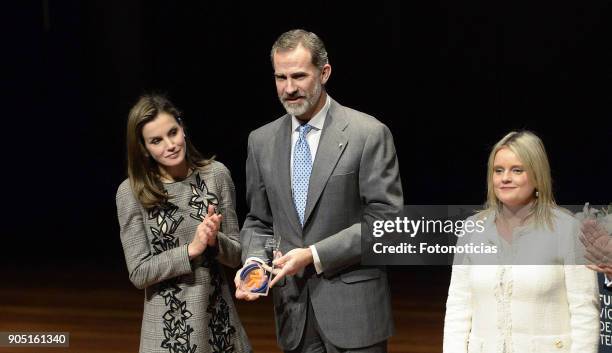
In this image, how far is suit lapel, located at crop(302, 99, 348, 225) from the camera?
2992 millimetres

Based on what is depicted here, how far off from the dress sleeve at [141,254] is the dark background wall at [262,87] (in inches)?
151

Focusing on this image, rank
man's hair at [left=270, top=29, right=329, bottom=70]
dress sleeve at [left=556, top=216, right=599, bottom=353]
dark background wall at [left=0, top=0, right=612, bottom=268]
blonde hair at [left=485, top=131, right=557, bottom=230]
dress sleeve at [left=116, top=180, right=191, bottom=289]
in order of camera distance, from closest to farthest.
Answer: dress sleeve at [left=556, top=216, right=599, bottom=353], blonde hair at [left=485, top=131, right=557, bottom=230], man's hair at [left=270, top=29, right=329, bottom=70], dress sleeve at [left=116, top=180, right=191, bottom=289], dark background wall at [left=0, top=0, right=612, bottom=268]

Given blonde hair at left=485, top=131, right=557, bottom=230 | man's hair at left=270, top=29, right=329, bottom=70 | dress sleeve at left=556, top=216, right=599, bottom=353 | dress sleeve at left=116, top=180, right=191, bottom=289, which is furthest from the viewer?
dress sleeve at left=116, top=180, right=191, bottom=289

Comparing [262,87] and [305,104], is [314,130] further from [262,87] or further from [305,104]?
[262,87]

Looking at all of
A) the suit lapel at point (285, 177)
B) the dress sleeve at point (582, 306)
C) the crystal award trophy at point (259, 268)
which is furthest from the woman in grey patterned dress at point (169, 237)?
the dress sleeve at point (582, 306)

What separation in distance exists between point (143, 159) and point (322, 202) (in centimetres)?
60

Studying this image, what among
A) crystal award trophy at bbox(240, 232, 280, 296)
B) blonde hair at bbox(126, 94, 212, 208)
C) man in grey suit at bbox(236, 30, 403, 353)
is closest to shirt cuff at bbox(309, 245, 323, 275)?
man in grey suit at bbox(236, 30, 403, 353)

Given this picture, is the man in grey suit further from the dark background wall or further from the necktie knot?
the dark background wall

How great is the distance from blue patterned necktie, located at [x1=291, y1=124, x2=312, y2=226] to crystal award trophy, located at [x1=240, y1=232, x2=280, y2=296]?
13 cm

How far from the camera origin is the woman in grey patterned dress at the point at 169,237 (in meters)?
3.18

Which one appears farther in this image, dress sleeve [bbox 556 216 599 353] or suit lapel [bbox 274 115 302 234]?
suit lapel [bbox 274 115 302 234]

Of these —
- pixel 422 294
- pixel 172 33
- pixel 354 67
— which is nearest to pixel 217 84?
pixel 172 33

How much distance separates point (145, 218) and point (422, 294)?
3.46 metres

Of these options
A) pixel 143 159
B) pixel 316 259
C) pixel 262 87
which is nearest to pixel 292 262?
pixel 316 259
